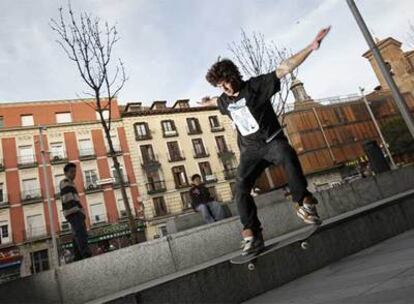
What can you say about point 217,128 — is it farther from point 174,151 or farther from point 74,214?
point 74,214

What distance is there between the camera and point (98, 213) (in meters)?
33.3

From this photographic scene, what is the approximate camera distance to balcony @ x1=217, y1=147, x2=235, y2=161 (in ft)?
138

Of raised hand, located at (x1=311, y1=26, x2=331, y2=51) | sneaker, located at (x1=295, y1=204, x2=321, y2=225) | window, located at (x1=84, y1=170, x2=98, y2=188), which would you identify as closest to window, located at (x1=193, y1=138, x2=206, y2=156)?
Answer: window, located at (x1=84, y1=170, x2=98, y2=188)

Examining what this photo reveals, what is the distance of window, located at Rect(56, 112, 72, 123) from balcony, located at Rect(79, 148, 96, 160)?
12.2 feet

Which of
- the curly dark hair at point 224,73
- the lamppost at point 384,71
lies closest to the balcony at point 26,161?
the lamppost at point 384,71

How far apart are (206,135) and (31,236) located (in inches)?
886

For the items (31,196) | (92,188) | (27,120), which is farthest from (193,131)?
(31,196)

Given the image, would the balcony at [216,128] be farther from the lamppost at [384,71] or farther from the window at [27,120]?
the lamppost at [384,71]

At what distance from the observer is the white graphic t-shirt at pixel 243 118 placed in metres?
3.67

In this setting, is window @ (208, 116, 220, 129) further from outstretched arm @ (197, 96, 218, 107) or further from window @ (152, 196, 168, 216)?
outstretched arm @ (197, 96, 218, 107)

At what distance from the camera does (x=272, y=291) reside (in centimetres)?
386

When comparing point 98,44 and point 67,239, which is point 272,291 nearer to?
point 98,44

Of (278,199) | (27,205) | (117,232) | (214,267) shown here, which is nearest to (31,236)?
(27,205)

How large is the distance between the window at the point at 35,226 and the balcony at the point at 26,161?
4.98m
